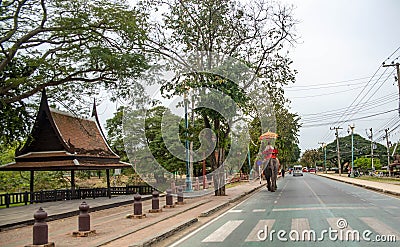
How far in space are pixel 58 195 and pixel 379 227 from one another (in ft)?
70.3

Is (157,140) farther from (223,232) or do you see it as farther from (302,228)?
(302,228)

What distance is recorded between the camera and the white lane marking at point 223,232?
12003mm

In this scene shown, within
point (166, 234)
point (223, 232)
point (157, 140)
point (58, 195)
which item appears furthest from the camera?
point (157, 140)

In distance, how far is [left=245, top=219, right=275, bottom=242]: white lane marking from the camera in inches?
454

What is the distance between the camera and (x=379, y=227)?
1261 cm

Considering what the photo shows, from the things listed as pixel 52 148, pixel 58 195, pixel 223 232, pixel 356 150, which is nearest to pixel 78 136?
pixel 52 148

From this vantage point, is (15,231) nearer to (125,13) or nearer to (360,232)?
(125,13)

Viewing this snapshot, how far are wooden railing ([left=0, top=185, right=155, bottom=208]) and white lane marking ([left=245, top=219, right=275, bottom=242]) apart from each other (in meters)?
14.7

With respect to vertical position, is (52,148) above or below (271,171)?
above

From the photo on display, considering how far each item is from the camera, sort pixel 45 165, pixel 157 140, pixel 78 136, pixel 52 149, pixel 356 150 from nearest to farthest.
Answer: pixel 45 165
pixel 52 149
pixel 78 136
pixel 157 140
pixel 356 150

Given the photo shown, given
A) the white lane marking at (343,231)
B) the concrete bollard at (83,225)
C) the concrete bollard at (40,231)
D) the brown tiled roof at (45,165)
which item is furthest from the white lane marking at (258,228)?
the brown tiled roof at (45,165)

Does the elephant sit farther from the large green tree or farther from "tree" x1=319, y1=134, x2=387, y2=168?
"tree" x1=319, y1=134, x2=387, y2=168

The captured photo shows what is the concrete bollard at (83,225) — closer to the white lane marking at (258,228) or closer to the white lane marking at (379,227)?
the white lane marking at (258,228)

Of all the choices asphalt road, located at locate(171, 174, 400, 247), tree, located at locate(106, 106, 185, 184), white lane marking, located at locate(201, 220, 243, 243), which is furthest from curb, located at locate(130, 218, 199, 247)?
tree, located at locate(106, 106, 185, 184)
